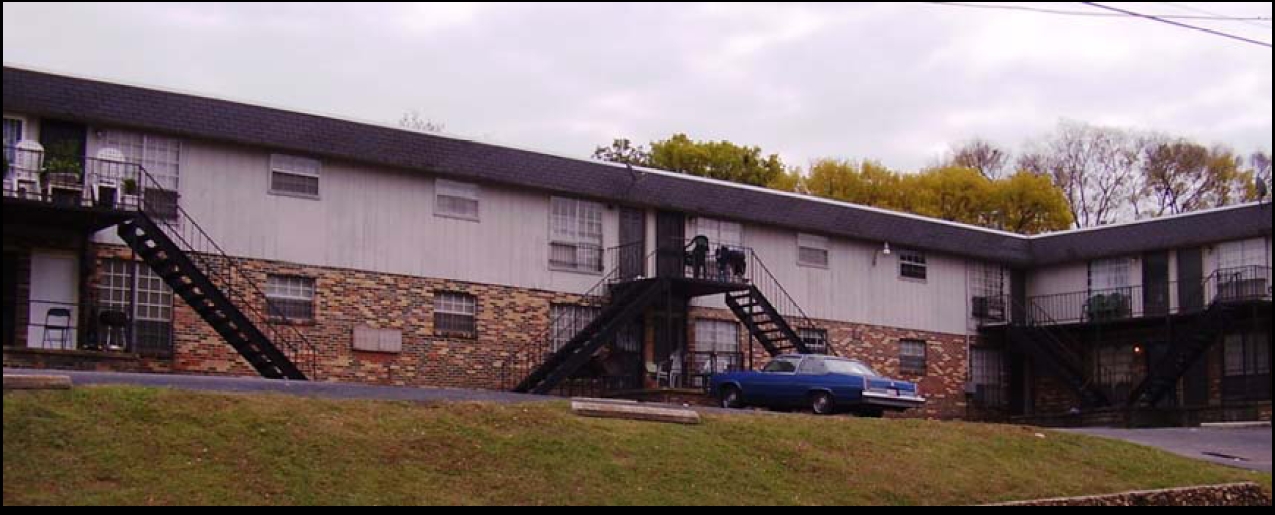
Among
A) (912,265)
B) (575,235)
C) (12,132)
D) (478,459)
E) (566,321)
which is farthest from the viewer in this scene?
(912,265)

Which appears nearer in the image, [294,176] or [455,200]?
[294,176]

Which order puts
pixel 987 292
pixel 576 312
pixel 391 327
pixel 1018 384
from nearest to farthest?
pixel 391 327
pixel 576 312
pixel 1018 384
pixel 987 292

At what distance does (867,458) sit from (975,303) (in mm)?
22769

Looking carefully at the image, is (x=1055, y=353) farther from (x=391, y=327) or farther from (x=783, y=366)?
(x=391, y=327)

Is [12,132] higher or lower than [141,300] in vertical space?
higher

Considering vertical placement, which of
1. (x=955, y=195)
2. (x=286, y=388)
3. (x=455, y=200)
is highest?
(x=955, y=195)

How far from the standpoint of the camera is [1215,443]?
29.5 meters

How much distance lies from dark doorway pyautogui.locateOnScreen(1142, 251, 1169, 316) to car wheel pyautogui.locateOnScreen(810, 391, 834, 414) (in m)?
15.5

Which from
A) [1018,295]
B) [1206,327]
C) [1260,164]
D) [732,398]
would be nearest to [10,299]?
[732,398]

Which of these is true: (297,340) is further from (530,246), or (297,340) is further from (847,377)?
(847,377)

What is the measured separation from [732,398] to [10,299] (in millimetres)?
13616

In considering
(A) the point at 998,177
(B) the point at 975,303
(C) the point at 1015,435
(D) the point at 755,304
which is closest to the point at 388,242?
(D) the point at 755,304

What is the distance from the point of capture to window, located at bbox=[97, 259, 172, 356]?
2881 cm

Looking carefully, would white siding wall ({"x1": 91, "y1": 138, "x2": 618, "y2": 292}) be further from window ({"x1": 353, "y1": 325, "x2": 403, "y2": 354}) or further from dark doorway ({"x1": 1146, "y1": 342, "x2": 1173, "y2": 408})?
dark doorway ({"x1": 1146, "y1": 342, "x2": 1173, "y2": 408})
